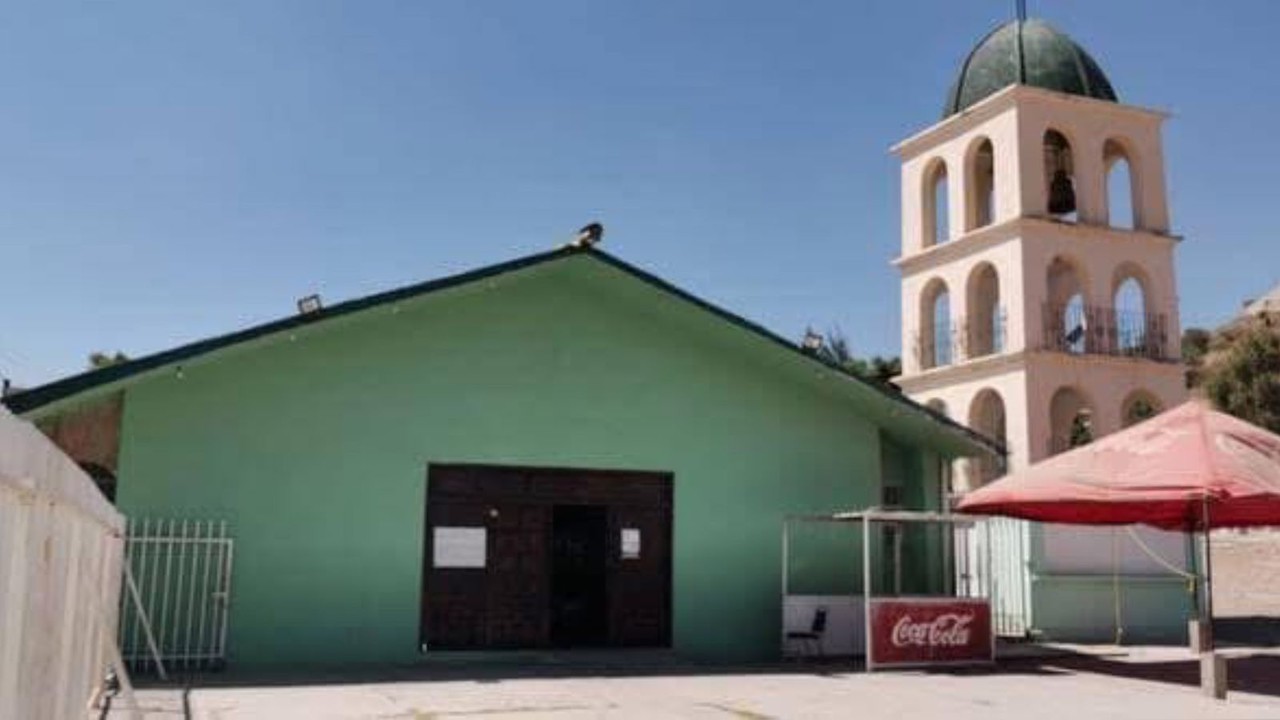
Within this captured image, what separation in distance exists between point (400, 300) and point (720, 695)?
6.52 meters

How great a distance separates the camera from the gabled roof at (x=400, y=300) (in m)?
13.7

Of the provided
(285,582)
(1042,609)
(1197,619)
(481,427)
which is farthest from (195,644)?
(1042,609)

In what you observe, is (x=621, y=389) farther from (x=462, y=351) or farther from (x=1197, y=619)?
(x=1197, y=619)

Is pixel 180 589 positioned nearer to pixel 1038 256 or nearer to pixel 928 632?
pixel 928 632

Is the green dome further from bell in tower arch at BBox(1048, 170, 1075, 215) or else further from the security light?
the security light

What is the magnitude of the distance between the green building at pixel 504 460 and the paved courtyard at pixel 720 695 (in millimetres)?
1643

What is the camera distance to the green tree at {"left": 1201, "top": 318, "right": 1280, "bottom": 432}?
127 ft

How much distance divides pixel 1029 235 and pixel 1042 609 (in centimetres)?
826

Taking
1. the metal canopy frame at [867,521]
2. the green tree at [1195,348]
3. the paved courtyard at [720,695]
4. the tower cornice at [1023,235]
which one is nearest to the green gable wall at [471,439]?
the metal canopy frame at [867,521]

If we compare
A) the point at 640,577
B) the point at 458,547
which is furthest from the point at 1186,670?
the point at 458,547

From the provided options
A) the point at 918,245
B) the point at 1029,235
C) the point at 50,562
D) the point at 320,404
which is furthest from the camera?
the point at 918,245

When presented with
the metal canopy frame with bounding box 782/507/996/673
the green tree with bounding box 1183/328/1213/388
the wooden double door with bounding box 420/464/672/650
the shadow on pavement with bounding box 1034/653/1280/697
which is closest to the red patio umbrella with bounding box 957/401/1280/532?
the metal canopy frame with bounding box 782/507/996/673

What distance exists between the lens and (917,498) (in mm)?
19266

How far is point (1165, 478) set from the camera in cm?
1396
